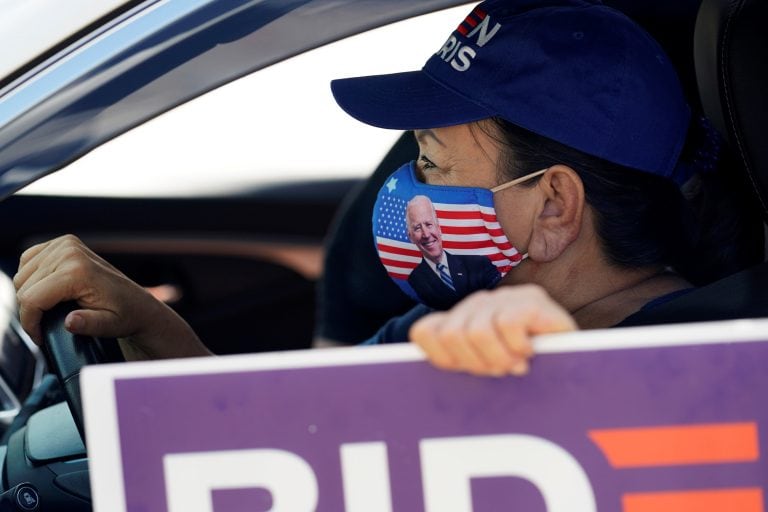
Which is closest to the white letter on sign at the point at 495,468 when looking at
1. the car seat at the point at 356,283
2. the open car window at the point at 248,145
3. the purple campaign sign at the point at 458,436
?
the purple campaign sign at the point at 458,436

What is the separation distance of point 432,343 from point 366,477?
16cm

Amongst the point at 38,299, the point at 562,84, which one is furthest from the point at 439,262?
the point at 38,299

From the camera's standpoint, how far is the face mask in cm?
179

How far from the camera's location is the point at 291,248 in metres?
4.21

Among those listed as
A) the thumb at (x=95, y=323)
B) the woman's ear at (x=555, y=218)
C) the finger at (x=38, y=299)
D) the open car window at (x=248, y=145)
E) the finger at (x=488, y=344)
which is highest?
the open car window at (x=248, y=145)

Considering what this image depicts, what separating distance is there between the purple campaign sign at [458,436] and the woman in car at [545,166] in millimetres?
611

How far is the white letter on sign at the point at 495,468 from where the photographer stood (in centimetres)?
113

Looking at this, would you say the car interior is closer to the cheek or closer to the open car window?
the open car window

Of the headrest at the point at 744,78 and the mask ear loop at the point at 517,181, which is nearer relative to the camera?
the headrest at the point at 744,78

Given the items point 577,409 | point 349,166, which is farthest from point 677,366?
point 349,166

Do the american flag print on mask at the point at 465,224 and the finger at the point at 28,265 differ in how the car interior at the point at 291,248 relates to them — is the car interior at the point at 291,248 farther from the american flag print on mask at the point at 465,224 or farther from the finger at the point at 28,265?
the american flag print on mask at the point at 465,224

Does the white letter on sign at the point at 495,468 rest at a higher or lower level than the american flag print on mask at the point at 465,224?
lower

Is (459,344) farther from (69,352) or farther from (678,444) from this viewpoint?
(69,352)

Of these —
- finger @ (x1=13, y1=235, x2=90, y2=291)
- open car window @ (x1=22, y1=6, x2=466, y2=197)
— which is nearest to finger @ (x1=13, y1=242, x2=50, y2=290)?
finger @ (x1=13, y1=235, x2=90, y2=291)
